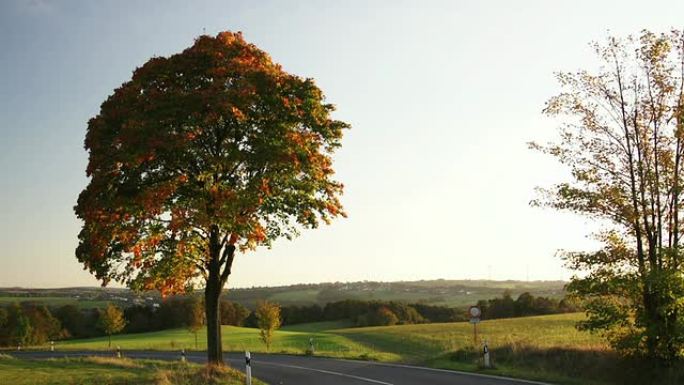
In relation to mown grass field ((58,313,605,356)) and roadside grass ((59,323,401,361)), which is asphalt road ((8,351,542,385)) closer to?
mown grass field ((58,313,605,356))

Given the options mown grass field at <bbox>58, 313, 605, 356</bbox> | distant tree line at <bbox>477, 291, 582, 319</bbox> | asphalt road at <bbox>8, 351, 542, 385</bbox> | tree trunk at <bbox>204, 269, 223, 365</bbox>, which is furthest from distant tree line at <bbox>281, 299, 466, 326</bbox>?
tree trunk at <bbox>204, 269, 223, 365</bbox>

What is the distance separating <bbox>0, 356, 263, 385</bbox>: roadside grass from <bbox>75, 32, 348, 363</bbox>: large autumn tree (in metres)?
2.41

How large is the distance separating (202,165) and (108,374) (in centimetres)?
759

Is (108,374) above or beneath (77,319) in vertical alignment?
above

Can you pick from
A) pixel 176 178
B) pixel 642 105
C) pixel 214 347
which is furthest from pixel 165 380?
pixel 642 105

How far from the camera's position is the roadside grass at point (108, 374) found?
1875cm

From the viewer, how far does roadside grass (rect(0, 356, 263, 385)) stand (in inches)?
738

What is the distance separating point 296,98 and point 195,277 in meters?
7.73

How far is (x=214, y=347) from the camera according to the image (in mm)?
23016

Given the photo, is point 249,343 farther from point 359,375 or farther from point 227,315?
point 359,375

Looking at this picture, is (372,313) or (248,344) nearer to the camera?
(248,344)

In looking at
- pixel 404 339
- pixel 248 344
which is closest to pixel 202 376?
pixel 404 339

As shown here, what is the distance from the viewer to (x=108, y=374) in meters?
20.5

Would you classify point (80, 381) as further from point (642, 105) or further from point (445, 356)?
point (642, 105)
